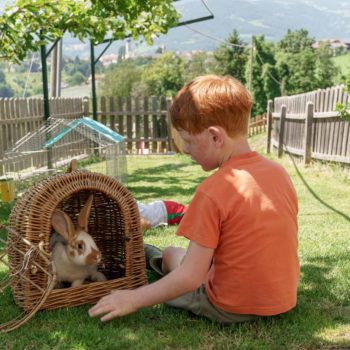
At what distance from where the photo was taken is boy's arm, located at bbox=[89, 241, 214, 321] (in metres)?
2.15

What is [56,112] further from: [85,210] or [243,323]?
[243,323]

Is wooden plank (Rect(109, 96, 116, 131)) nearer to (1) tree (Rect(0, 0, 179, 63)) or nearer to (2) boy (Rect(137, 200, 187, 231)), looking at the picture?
(1) tree (Rect(0, 0, 179, 63))

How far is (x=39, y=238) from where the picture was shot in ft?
8.61

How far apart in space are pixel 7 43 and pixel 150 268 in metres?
3.99

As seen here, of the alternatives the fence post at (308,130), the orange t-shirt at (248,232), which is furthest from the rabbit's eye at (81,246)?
the fence post at (308,130)

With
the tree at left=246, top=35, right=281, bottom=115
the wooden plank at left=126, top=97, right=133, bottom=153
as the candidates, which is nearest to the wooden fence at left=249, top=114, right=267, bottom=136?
the wooden plank at left=126, top=97, right=133, bottom=153

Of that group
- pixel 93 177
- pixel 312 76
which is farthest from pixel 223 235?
pixel 312 76

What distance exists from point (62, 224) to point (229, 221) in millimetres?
1097

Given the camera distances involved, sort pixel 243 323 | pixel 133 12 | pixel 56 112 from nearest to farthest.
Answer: pixel 243 323 < pixel 133 12 < pixel 56 112

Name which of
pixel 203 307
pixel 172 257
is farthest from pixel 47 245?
pixel 203 307

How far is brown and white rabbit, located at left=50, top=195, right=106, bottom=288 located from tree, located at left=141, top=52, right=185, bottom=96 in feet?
205

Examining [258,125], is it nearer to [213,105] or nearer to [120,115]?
[120,115]

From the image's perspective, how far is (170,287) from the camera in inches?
86.0

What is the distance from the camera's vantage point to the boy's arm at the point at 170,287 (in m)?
2.15
